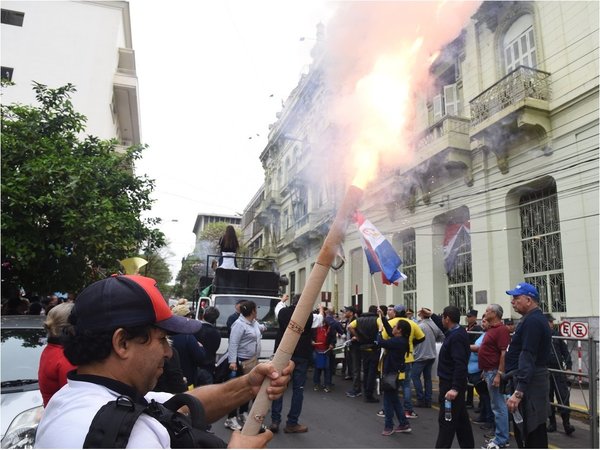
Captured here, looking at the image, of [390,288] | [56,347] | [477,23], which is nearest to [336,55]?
[56,347]

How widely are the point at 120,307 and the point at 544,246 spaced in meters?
12.0

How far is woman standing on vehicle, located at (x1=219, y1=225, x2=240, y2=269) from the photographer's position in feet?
44.2

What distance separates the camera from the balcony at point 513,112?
35.9ft

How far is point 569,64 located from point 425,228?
250 inches

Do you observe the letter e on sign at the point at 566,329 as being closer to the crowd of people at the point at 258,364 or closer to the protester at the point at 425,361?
the crowd of people at the point at 258,364

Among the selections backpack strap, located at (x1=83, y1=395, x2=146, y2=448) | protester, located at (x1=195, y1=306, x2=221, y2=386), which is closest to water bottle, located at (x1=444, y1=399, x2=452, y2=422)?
protester, located at (x1=195, y1=306, x2=221, y2=386)

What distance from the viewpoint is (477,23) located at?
13.6 metres

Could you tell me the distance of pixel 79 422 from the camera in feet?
4.17

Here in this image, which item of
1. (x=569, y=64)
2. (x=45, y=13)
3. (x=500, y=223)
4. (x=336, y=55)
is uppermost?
(x=45, y=13)

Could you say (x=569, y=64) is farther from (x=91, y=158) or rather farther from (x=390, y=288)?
(x=91, y=158)

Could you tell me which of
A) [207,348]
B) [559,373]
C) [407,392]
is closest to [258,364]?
[207,348]

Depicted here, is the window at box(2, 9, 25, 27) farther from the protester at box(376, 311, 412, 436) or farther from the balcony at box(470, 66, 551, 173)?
the protester at box(376, 311, 412, 436)

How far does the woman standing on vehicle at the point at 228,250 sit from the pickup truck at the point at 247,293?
3.31 feet

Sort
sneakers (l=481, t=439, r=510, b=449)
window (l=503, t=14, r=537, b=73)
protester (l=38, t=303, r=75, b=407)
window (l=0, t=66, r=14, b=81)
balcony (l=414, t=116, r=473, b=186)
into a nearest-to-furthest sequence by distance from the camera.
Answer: protester (l=38, t=303, r=75, b=407)
sneakers (l=481, t=439, r=510, b=449)
window (l=503, t=14, r=537, b=73)
balcony (l=414, t=116, r=473, b=186)
window (l=0, t=66, r=14, b=81)
